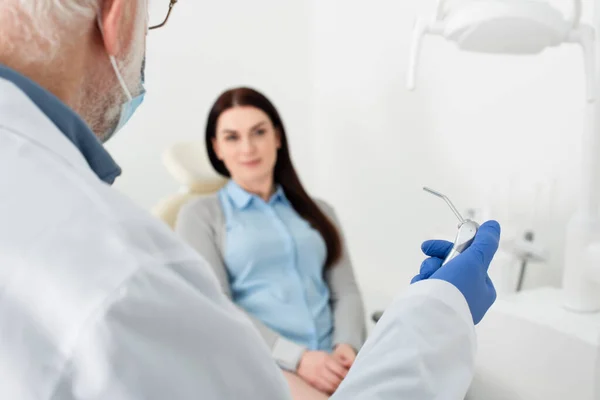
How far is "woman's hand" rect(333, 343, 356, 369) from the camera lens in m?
1.26

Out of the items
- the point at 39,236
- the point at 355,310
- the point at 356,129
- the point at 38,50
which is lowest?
the point at 355,310

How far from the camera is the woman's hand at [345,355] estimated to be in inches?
49.7

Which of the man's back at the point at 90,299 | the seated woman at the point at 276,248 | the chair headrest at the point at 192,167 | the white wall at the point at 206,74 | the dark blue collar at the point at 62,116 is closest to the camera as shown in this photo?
the man's back at the point at 90,299

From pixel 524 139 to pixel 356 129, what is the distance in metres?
0.66

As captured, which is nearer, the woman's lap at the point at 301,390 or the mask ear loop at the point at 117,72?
the mask ear loop at the point at 117,72

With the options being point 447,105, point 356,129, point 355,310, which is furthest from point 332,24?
point 355,310

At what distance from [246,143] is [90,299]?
1131 mm

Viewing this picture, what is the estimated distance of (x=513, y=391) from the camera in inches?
40.9

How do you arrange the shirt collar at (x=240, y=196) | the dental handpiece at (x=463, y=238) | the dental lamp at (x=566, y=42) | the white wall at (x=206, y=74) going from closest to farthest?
the dental handpiece at (x=463, y=238) < the dental lamp at (x=566, y=42) < the shirt collar at (x=240, y=196) < the white wall at (x=206, y=74)

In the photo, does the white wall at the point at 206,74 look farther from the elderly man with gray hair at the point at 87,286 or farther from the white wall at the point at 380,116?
the elderly man with gray hair at the point at 87,286

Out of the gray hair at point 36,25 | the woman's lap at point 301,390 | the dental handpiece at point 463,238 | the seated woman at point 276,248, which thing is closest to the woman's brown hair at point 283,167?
the seated woman at point 276,248

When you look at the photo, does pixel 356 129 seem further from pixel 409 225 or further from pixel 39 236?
pixel 39 236

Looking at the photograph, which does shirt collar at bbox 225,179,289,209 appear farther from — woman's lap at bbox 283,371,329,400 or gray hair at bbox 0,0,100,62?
gray hair at bbox 0,0,100,62

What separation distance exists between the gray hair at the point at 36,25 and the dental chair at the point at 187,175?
1028mm
